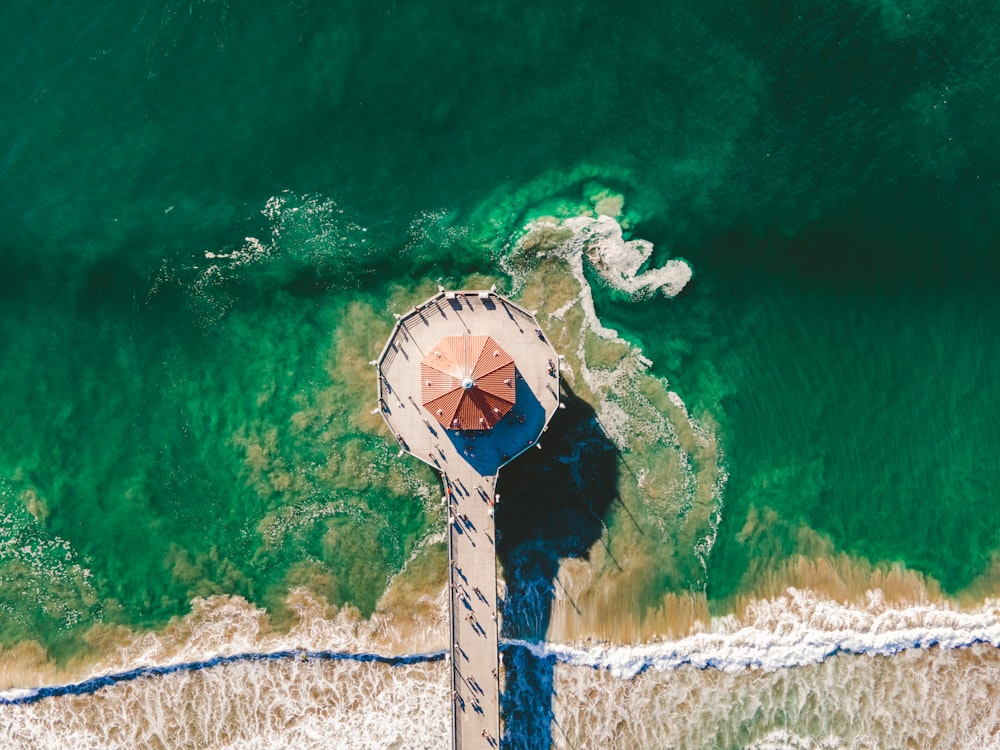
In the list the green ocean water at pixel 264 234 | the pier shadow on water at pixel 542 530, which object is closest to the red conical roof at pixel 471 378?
the pier shadow on water at pixel 542 530

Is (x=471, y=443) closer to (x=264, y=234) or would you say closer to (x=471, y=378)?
(x=471, y=378)

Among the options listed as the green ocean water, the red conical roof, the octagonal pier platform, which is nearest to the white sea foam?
the octagonal pier platform

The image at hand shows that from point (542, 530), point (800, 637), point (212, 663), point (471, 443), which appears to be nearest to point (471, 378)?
point (471, 443)

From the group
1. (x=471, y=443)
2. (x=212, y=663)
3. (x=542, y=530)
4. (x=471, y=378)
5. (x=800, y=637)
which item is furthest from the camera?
(x=800, y=637)

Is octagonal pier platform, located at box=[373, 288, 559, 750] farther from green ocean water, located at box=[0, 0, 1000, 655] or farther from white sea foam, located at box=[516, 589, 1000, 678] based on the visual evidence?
white sea foam, located at box=[516, 589, 1000, 678]

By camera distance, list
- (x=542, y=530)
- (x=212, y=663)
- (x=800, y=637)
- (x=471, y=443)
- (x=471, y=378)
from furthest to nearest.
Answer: (x=800, y=637) → (x=212, y=663) → (x=542, y=530) → (x=471, y=443) → (x=471, y=378)

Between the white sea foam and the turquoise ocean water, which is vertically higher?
the turquoise ocean water

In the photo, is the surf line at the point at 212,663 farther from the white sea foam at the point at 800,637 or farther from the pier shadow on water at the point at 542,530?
the white sea foam at the point at 800,637
